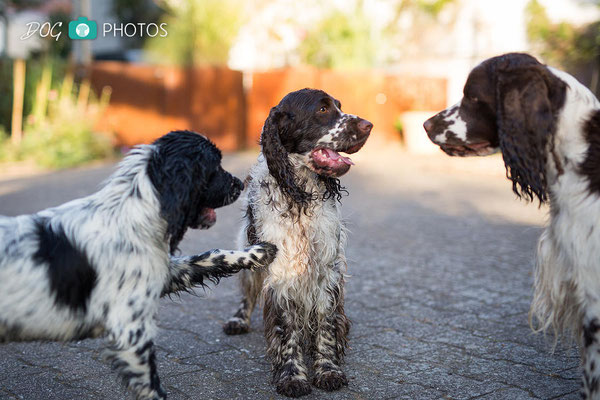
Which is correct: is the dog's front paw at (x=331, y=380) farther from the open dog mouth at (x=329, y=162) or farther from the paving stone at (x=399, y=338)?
the open dog mouth at (x=329, y=162)

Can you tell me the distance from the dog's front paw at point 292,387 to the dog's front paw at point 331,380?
7cm

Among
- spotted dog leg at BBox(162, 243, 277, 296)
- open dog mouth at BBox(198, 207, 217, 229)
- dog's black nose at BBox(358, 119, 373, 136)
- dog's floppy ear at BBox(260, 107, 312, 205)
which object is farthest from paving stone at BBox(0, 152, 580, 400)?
dog's black nose at BBox(358, 119, 373, 136)

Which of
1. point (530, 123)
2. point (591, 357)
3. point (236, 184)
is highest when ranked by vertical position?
point (530, 123)

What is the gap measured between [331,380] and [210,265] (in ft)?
2.81

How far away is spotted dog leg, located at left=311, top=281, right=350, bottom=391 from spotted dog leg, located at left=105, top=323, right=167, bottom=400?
0.93m

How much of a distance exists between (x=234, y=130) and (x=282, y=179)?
12.3 meters

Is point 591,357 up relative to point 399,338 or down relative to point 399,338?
up

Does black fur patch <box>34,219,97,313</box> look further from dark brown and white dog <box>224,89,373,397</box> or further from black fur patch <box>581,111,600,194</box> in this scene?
black fur patch <box>581,111,600,194</box>

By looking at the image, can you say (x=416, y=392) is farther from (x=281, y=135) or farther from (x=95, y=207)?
(x=95, y=207)

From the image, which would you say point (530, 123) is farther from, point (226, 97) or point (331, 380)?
point (226, 97)

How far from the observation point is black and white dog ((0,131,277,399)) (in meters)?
2.71

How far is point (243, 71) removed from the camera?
15.8 m

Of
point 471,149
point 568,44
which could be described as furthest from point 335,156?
point 568,44

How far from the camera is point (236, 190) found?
318 cm
